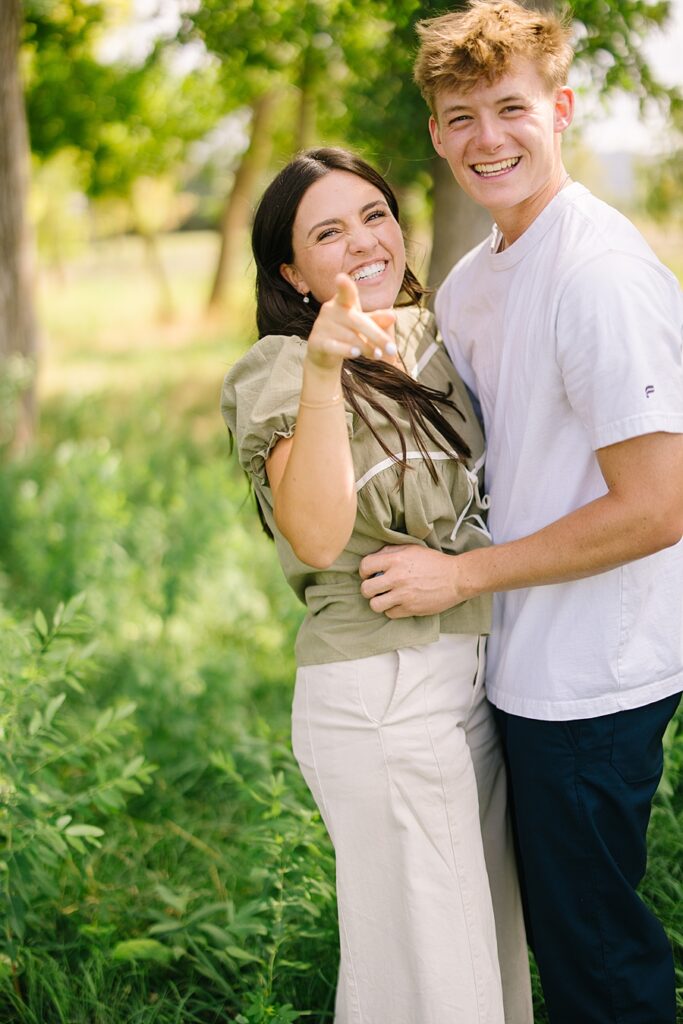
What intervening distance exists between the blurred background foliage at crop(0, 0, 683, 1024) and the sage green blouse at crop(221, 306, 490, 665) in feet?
1.55

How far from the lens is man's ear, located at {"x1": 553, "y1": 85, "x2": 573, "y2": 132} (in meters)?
2.03

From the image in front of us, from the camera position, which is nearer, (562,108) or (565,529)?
(565,529)

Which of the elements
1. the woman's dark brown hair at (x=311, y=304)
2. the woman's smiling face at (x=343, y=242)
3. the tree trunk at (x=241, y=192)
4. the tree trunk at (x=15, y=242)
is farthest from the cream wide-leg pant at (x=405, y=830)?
the tree trunk at (x=241, y=192)

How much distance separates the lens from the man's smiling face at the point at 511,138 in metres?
1.98

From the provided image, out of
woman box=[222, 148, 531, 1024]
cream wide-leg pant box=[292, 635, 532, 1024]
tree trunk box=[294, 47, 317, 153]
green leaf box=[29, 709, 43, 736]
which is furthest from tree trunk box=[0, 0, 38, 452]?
cream wide-leg pant box=[292, 635, 532, 1024]

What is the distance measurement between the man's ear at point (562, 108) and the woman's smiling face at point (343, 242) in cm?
40

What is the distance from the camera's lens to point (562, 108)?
6.72 feet

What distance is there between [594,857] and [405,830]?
1.25 ft

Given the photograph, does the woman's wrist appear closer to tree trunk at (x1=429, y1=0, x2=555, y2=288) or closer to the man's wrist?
the man's wrist

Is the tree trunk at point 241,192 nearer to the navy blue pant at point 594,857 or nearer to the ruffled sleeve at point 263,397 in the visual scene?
the ruffled sleeve at point 263,397

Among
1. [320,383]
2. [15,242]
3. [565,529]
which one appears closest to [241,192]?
[15,242]

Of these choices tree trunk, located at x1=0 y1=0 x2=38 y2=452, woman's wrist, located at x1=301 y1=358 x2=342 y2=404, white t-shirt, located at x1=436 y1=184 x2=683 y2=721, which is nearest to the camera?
woman's wrist, located at x1=301 y1=358 x2=342 y2=404

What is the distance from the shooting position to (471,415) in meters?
2.23

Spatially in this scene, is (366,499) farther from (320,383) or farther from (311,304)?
(311,304)
